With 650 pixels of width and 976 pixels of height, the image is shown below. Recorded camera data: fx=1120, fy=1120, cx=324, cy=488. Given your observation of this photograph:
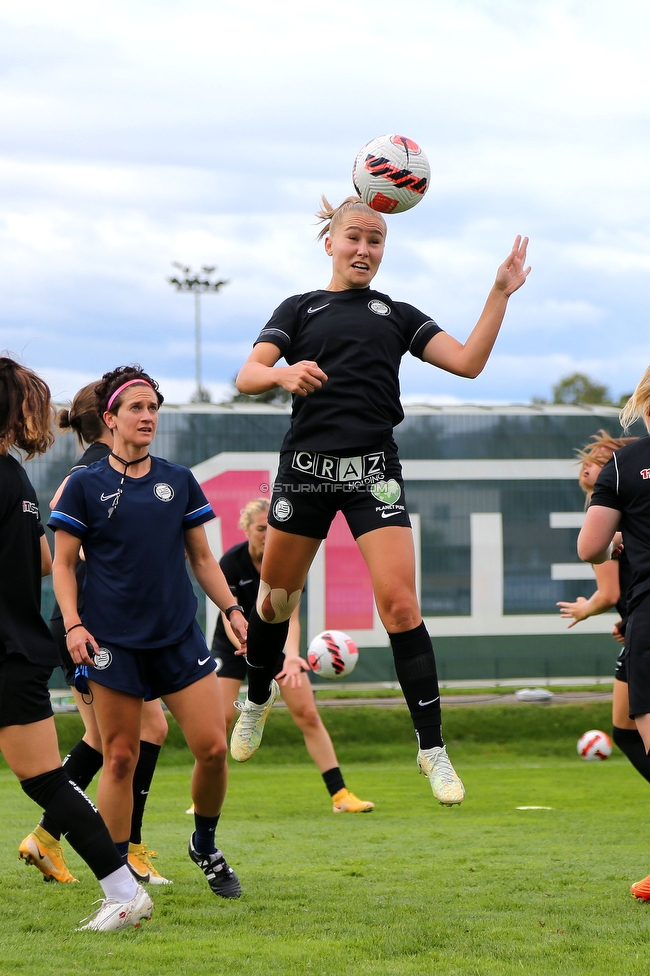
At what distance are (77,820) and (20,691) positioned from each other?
575mm

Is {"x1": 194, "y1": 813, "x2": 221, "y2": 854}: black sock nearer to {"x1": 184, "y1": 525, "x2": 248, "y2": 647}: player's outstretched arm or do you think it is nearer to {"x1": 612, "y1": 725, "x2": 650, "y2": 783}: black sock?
{"x1": 184, "y1": 525, "x2": 248, "y2": 647}: player's outstretched arm

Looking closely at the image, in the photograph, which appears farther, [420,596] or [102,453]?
[420,596]

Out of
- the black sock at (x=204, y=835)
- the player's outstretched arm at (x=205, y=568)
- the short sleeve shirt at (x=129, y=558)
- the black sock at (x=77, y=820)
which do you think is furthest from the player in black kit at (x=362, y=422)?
the black sock at (x=77, y=820)

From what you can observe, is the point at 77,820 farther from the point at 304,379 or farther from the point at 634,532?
the point at 634,532

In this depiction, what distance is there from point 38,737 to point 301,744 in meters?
8.56

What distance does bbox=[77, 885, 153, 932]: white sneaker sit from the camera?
4578 mm

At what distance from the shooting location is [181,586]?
4988mm

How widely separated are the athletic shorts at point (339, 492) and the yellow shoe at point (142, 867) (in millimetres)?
2007

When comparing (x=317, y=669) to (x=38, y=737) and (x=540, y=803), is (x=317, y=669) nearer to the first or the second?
(x=540, y=803)

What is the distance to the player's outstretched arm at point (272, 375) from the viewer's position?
4.49 meters

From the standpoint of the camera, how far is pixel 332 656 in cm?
1062

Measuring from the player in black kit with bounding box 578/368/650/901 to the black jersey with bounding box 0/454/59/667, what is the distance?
2.38 meters

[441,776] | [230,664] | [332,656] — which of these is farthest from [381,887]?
[332,656]

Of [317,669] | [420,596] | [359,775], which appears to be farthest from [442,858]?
[420,596]
